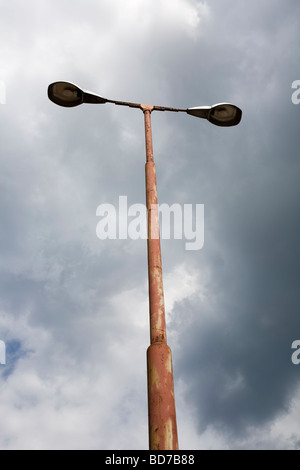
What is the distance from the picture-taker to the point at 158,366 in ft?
14.6

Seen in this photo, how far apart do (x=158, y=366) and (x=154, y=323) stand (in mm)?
568

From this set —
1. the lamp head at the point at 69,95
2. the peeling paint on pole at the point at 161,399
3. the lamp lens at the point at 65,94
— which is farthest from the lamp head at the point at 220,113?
the peeling paint on pole at the point at 161,399

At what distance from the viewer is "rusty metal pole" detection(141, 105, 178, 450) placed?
396 cm

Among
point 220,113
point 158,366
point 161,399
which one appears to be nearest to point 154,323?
point 158,366

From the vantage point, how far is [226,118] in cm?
852

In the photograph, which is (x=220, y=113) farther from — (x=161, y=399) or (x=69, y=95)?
(x=161, y=399)

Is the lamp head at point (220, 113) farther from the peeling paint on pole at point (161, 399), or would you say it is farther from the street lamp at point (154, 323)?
the peeling paint on pole at point (161, 399)

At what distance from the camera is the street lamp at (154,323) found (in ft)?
13.1

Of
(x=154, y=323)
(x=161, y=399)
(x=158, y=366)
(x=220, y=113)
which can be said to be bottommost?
(x=161, y=399)

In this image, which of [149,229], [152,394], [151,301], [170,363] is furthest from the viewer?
[149,229]

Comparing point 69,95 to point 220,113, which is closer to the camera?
point 69,95

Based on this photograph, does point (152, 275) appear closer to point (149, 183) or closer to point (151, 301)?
point (151, 301)
